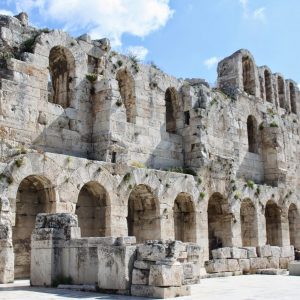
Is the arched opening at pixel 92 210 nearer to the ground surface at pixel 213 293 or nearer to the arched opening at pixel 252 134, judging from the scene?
the ground surface at pixel 213 293

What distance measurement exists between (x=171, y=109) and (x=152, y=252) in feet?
50.0

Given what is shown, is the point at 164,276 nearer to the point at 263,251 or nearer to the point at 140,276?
the point at 140,276

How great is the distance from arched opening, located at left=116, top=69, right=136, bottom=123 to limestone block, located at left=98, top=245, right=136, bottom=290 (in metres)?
11.5

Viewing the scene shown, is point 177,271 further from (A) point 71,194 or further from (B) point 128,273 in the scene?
(A) point 71,194

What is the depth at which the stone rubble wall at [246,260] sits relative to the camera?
1720 centimetres

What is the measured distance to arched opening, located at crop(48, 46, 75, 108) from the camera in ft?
66.3

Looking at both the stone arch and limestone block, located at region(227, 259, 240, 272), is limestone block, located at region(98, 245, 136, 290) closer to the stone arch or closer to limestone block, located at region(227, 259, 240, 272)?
limestone block, located at region(227, 259, 240, 272)

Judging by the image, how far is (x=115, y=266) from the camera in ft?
36.2

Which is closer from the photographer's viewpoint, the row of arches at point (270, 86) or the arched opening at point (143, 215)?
the arched opening at point (143, 215)

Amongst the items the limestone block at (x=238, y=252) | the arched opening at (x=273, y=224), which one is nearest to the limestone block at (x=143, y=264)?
the limestone block at (x=238, y=252)

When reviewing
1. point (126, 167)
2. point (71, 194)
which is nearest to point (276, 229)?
point (126, 167)

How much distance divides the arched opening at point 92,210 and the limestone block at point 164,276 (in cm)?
732

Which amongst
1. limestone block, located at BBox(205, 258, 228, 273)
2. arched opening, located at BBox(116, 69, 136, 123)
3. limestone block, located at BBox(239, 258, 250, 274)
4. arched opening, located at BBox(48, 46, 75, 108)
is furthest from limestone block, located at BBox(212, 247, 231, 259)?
arched opening, located at BBox(48, 46, 75, 108)

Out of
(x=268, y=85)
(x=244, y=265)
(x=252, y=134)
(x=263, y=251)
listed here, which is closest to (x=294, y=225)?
(x=252, y=134)
